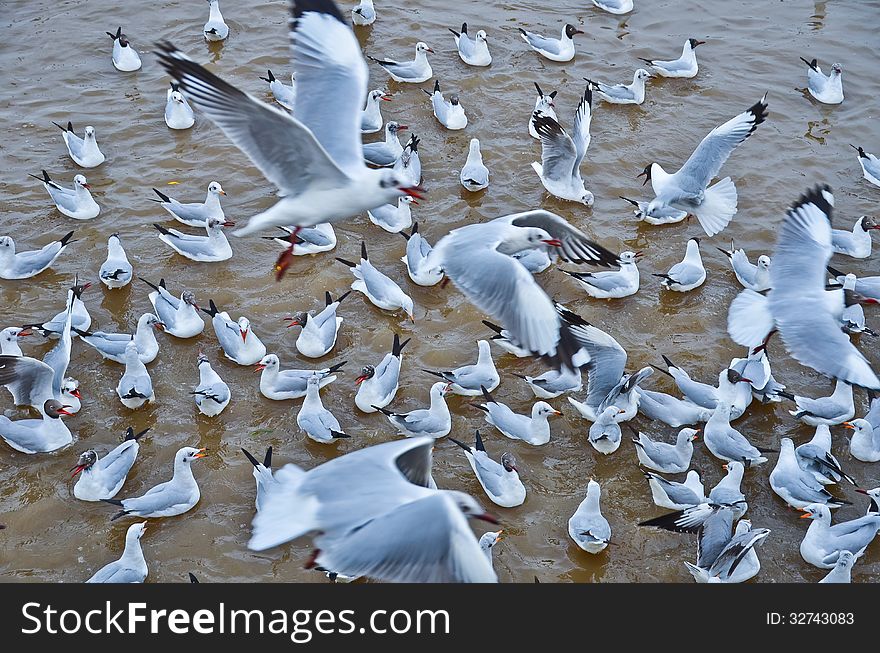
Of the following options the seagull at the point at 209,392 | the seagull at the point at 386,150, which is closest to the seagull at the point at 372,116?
the seagull at the point at 386,150

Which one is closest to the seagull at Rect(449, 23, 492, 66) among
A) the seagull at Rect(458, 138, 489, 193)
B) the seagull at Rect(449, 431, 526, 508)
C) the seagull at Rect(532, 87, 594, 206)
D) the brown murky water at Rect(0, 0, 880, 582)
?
the brown murky water at Rect(0, 0, 880, 582)

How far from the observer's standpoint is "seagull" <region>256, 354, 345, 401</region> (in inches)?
297

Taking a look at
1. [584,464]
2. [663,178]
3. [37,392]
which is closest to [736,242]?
[663,178]

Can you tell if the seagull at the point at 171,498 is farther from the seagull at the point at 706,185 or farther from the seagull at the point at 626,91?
the seagull at the point at 626,91

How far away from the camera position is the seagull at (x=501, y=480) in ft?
22.3

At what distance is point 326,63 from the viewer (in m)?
6.48

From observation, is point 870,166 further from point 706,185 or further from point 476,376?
point 476,376

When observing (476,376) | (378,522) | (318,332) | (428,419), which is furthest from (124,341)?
(378,522)

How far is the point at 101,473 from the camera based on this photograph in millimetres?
6699

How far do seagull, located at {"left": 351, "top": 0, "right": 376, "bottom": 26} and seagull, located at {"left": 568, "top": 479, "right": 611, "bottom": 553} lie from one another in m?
8.01

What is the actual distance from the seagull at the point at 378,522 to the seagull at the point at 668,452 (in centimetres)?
238

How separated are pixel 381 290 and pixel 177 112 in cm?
361

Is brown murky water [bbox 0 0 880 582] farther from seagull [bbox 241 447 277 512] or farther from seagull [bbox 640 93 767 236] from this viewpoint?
seagull [bbox 640 93 767 236]
